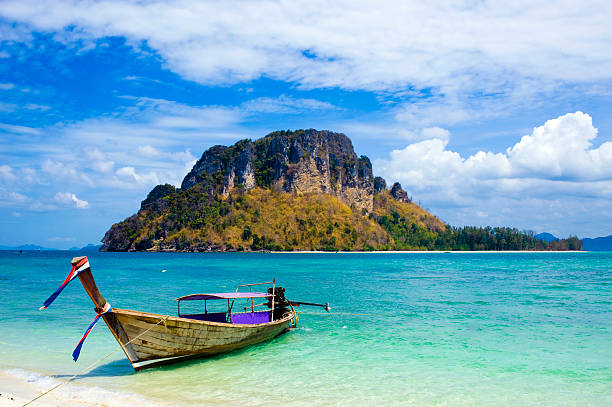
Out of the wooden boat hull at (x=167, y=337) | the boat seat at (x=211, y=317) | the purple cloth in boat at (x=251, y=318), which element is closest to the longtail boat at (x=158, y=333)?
the wooden boat hull at (x=167, y=337)

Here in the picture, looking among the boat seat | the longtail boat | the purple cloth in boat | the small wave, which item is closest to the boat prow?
the longtail boat

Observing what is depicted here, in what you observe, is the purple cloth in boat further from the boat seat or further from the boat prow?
the boat prow

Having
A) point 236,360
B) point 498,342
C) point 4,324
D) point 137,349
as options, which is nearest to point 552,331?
point 498,342

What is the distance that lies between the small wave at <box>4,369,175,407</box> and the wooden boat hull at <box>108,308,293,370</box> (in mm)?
1498

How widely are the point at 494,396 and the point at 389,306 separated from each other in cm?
1789

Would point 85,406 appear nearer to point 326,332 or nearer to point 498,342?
point 326,332

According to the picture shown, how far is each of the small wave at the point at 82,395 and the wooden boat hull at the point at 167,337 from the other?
4.91ft

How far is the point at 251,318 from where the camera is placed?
Result: 787 inches

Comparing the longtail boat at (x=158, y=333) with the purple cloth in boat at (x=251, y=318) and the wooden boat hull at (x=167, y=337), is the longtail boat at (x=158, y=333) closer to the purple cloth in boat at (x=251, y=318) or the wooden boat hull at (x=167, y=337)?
the wooden boat hull at (x=167, y=337)

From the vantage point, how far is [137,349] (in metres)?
13.8

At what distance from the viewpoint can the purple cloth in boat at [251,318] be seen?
19398mm

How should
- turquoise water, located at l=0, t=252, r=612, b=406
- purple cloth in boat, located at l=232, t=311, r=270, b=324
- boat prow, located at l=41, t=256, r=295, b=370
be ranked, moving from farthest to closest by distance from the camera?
purple cloth in boat, located at l=232, t=311, r=270, b=324
turquoise water, located at l=0, t=252, r=612, b=406
boat prow, located at l=41, t=256, r=295, b=370

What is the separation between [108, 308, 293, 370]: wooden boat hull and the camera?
13523 mm

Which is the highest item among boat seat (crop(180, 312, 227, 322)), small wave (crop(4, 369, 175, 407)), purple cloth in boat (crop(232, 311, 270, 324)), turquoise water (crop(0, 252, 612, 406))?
boat seat (crop(180, 312, 227, 322))
